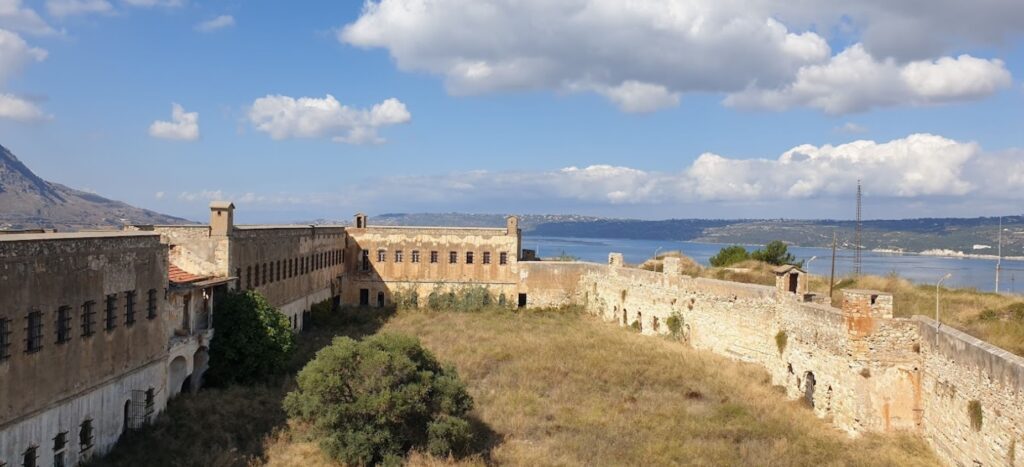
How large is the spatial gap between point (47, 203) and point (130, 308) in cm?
15135

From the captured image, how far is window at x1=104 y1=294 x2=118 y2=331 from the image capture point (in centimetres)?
1733

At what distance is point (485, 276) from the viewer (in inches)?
1770

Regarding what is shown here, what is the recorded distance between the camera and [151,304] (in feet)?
64.5

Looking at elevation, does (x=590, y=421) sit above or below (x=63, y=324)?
below

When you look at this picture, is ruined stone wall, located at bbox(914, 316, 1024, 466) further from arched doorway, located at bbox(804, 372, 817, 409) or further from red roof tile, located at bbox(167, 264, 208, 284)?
red roof tile, located at bbox(167, 264, 208, 284)

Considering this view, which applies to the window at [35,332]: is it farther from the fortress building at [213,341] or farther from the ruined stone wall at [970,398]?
the ruined stone wall at [970,398]

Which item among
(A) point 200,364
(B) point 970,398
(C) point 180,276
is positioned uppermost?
(C) point 180,276

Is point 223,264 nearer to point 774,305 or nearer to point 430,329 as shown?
point 430,329

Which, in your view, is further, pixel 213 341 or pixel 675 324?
pixel 675 324

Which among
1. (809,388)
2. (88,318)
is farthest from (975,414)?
(88,318)

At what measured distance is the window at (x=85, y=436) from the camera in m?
16.2

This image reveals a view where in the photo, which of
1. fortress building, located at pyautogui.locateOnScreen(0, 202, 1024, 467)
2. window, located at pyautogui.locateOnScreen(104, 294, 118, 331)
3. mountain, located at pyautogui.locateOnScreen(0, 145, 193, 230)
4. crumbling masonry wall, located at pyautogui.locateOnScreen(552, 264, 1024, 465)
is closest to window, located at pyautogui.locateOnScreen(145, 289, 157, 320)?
fortress building, located at pyautogui.locateOnScreen(0, 202, 1024, 467)

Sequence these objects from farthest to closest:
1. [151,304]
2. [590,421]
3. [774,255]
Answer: [774,255], [590,421], [151,304]

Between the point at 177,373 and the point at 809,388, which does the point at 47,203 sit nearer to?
the point at 177,373
